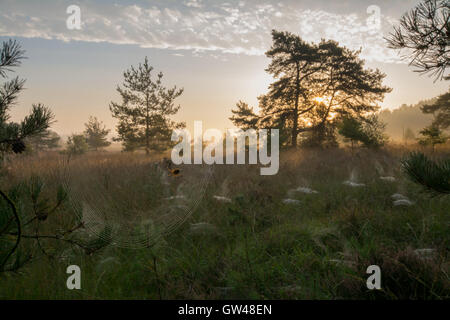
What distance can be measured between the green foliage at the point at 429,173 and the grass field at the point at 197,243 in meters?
0.71

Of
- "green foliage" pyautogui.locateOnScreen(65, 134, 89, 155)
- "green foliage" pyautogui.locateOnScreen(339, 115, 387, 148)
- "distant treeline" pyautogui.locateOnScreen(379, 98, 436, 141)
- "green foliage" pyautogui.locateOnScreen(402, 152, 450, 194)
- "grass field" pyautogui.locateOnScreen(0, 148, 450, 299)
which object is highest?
"distant treeline" pyautogui.locateOnScreen(379, 98, 436, 141)

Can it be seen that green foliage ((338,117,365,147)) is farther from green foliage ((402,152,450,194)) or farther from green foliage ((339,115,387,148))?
green foliage ((402,152,450,194))

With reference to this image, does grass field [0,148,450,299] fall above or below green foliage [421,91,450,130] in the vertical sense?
below

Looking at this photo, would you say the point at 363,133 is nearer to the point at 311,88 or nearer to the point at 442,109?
the point at 311,88

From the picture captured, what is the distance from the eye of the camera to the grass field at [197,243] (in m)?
2.34

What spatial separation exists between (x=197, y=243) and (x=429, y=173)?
298cm

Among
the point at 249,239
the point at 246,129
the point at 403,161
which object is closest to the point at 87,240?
the point at 249,239

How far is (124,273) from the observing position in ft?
9.87

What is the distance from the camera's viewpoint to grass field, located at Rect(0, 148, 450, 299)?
234 cm

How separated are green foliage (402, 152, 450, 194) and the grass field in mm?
709

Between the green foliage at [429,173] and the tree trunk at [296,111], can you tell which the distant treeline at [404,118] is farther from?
the green foliage at [429,173]

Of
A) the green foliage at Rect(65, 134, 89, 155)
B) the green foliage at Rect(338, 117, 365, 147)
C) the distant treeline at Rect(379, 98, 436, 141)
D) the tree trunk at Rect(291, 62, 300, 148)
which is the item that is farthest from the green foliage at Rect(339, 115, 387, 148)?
the distant treeline at Rect(379, 98, 436, 141)

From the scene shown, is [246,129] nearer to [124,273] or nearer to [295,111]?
[295,111]

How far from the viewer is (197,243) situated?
3801mm
